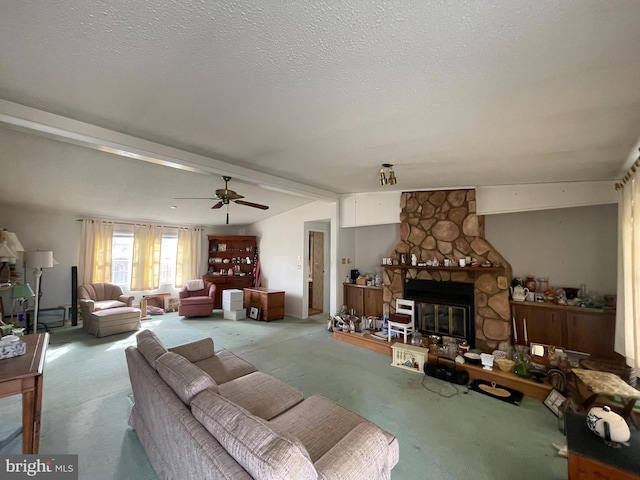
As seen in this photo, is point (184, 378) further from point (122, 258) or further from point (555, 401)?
point (122, 258)

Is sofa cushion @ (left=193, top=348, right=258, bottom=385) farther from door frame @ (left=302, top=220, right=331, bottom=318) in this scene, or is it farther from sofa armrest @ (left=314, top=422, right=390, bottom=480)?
door frame @ (left=302, top=220, right=331, bottom=318)

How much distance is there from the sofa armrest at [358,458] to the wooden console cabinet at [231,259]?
6.08 m

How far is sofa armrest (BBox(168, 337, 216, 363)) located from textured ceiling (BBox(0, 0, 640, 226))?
6.46ft

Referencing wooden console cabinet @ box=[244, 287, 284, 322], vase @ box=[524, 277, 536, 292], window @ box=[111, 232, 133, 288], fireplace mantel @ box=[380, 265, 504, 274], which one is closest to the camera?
fireplace mantel @ box=[380, 265, 504, 274]

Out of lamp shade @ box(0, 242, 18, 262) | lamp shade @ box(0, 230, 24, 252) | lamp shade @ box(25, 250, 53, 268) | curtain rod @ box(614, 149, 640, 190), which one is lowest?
lamp shade @ box(25, 250, 53, 268)

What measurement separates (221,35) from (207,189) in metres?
3.46

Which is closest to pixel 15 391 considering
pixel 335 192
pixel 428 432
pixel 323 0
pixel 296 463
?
pixel 296 463

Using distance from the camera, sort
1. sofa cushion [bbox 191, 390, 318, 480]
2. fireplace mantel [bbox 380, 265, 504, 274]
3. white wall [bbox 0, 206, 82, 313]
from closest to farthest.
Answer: sofa cushion [bbox 191, 390, 318, 480], fireplace mantel [bbox 380, 265, 504, 274], white wall [bbox 0, 206, 82, 313]

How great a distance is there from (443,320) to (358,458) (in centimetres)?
331

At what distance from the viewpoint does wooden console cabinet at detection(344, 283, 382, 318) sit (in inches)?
196

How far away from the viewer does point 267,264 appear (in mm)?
6828

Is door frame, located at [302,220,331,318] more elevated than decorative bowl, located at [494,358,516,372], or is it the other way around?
door frame, located at [302,220,331,318]

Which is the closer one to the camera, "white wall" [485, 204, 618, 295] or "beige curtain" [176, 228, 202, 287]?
"white wall" [485, 204, 618, 295]

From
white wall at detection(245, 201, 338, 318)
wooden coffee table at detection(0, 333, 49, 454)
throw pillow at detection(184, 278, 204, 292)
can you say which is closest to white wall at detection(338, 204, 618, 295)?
white wall at detection(245, 201, 338, 318)
